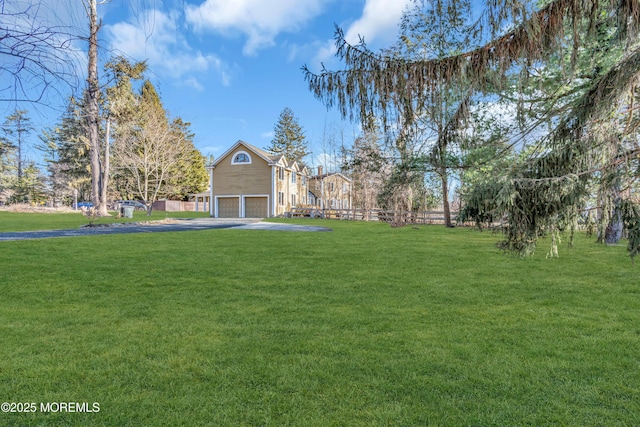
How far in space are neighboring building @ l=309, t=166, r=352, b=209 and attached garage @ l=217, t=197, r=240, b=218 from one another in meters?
7.48

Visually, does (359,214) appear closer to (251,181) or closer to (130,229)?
(251,181)

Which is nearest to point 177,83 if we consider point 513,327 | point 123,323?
point 123,323

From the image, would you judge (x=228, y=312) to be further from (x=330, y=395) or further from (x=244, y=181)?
(x=244, y=181)

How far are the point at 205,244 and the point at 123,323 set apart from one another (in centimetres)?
657

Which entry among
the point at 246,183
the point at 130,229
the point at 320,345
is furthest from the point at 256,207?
the point at 320,345

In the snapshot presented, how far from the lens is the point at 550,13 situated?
276cm

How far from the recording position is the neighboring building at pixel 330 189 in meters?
32.4

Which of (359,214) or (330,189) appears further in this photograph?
(330,189)

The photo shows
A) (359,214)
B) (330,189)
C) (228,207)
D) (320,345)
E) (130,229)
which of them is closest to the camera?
(320,345)

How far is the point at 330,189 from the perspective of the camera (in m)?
32.6

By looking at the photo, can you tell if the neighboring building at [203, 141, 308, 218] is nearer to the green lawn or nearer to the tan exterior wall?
the tan exterior wall

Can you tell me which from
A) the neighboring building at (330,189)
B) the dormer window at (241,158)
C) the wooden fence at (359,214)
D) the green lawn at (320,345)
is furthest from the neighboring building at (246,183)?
the green lawn at (320,345)

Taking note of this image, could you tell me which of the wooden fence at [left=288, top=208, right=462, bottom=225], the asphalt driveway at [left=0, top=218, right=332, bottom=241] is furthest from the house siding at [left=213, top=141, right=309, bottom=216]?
the asphalt driveway at [left=0, top=218, right=332, bottom=241]

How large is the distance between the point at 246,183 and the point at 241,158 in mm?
2081
